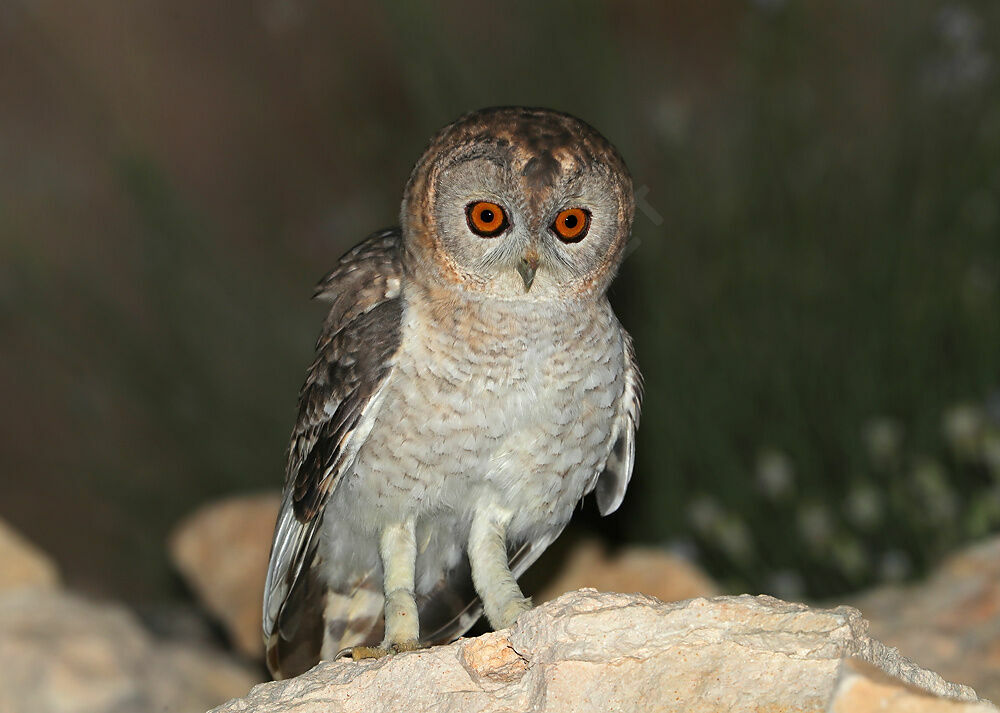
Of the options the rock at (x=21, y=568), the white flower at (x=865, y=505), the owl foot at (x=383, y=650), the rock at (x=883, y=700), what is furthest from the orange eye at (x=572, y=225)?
the rock at (x=21, y=568)

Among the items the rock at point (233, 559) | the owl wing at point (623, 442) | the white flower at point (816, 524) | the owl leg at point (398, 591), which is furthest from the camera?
the white flower at point (816, 524)

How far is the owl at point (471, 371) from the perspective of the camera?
3100 mm

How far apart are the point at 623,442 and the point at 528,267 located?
102 centimetres

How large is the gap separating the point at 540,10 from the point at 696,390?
2.61 m

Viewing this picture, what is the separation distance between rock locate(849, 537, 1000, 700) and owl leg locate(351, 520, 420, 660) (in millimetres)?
1859

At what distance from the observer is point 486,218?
308cm

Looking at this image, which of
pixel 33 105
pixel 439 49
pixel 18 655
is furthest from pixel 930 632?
pixel 33 105

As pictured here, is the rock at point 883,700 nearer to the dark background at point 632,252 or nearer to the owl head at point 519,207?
the owl head at point 519,207

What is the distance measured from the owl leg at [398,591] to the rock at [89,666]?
62.4 inches

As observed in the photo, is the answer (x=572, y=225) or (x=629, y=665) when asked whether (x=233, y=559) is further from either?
(x=629, y=665)

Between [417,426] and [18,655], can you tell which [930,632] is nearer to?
[417,426]

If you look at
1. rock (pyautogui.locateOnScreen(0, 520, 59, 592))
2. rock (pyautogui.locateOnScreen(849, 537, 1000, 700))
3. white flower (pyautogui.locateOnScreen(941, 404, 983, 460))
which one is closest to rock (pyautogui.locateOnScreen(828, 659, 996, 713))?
rock (pyautogui.locateOnScreen(849, 537, 1000, 700))

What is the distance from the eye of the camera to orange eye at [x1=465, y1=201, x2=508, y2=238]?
3051 mm

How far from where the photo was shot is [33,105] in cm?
832
